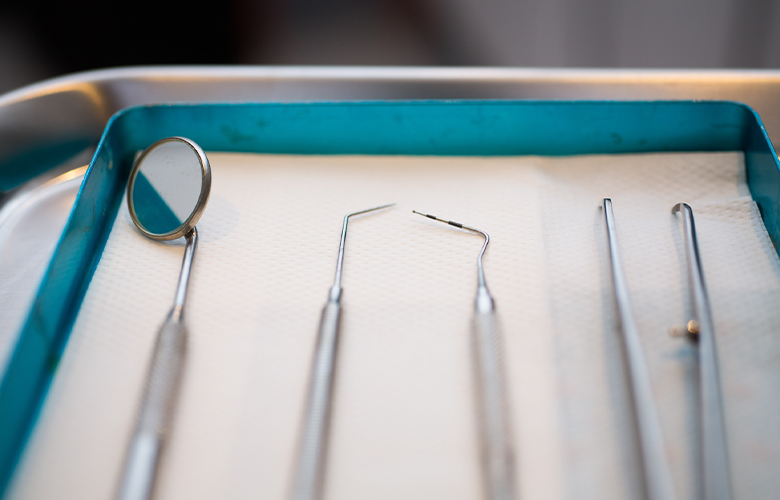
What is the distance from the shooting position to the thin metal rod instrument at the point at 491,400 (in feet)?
1.29

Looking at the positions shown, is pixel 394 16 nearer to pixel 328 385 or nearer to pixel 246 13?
pixel 246 13

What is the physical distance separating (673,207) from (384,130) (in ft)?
0.97

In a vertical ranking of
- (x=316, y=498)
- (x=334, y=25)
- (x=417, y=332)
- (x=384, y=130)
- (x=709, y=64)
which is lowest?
(x=316, y=498)

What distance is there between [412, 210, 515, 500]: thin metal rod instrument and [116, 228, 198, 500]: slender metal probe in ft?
0.75

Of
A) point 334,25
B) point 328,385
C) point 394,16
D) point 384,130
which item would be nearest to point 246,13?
point 334,25

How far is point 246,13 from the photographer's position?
129cm

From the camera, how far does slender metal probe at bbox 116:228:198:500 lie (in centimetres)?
40

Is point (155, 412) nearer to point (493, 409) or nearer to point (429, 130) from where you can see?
point (493, 409)

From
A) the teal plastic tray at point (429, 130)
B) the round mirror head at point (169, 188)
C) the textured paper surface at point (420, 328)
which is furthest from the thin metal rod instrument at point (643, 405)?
the round mirror head at point (169, 188)

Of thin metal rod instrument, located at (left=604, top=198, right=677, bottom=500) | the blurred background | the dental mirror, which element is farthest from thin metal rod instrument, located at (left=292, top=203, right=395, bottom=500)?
the blurred background

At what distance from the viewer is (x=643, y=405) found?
42 centimetres

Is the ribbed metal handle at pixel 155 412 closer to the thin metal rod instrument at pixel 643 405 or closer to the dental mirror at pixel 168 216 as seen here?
the dental mirror at pixel 168 216

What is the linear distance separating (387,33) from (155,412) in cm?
103

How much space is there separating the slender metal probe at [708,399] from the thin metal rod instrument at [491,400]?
5.0 inches
